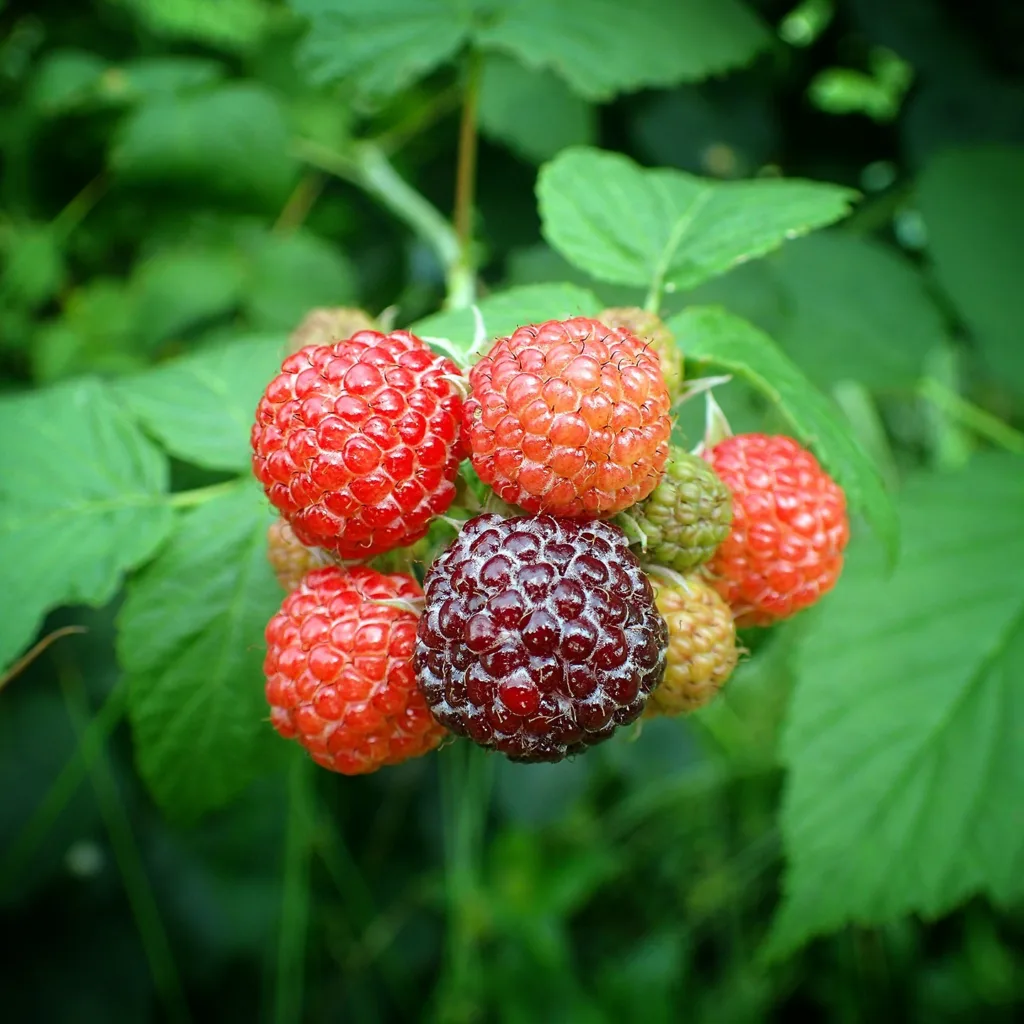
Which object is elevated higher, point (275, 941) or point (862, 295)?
point (862, 295)

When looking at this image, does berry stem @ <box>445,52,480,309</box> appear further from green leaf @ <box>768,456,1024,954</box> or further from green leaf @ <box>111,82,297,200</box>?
green leaf @ <box>768,456,1024,954</box>

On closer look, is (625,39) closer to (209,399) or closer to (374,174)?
(374,174)

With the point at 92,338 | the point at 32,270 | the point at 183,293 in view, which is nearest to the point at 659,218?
the point at 183,293

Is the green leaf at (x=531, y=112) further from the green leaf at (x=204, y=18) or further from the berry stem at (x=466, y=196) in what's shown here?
the green leaf at (x=204, y=18)

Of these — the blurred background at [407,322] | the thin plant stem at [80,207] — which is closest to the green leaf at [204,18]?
the blurred background at [407,322]

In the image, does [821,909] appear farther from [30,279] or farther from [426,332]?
[30,279]

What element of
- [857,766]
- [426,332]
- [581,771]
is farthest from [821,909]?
[581,771]

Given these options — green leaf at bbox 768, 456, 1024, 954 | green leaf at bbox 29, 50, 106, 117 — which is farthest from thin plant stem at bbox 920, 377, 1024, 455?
green leaf at bbox 29, 50, 106, 117
